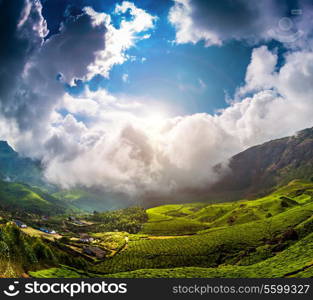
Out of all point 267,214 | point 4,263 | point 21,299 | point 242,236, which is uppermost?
point 267,214

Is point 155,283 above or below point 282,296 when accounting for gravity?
above

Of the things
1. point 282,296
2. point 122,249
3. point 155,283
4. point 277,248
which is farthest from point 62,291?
point 122,249

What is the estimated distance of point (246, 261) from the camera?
139 ft

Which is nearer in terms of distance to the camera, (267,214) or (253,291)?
(253,291)

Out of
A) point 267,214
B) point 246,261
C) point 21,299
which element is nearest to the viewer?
point 21,299

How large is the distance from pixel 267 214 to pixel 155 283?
90627 millimetres

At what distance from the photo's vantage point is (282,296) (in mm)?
14828

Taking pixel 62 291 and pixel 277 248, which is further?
pixel 277 248

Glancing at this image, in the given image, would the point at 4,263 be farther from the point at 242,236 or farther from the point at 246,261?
the point at 242,236

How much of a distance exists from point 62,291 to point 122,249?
163 feet

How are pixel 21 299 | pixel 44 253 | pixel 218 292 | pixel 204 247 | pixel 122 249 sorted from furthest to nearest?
pixel 122 249
pixel 204 247
pixel 44 253
pixel 218 292
pixel 21 299

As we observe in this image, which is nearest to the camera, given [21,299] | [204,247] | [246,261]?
[21,299]

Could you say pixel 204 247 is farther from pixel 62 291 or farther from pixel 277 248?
pixel 62 291

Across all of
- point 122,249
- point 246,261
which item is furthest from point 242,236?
point 122,249
